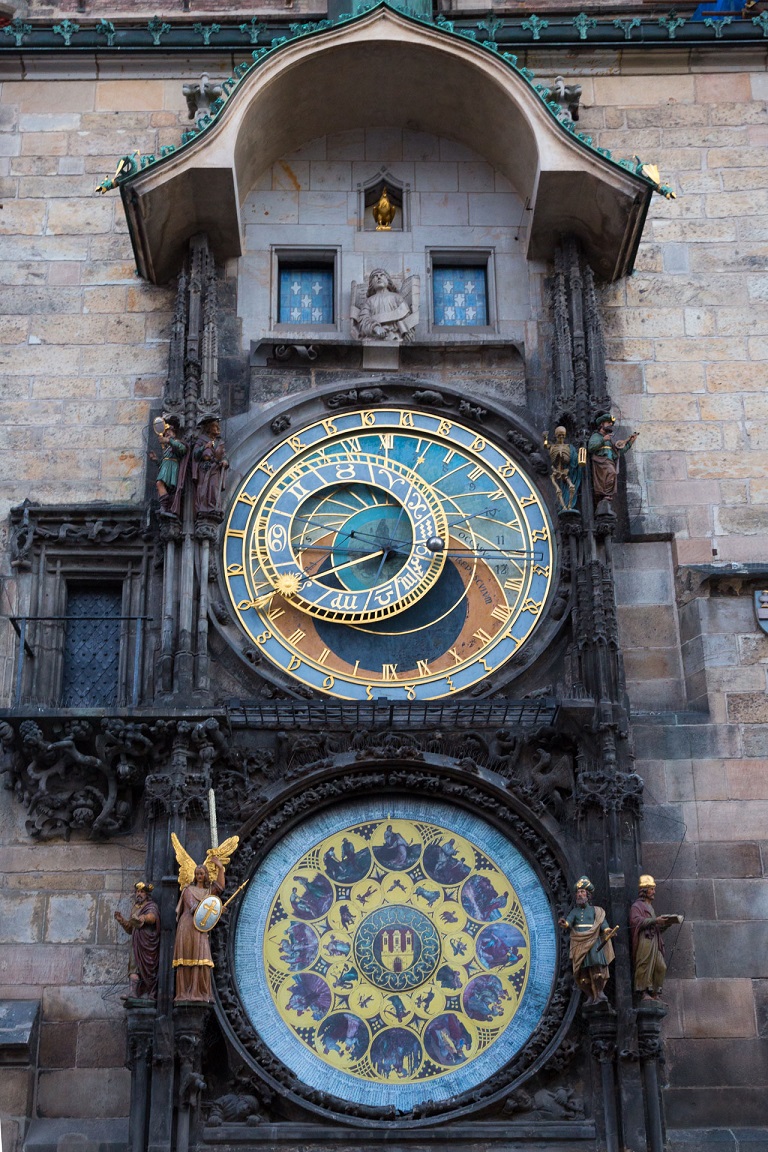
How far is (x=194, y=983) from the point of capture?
1038 centimetres

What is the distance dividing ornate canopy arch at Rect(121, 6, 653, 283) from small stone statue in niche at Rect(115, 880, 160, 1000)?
14.1 feet

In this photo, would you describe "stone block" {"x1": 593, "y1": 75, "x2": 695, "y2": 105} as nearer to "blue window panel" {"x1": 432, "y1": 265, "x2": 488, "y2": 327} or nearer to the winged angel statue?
"blue window panel" {"x1": 432, "y1": 265, "x2": 488, "y2": 327}

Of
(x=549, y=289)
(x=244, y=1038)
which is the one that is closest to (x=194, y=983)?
(x=244, y=1038)

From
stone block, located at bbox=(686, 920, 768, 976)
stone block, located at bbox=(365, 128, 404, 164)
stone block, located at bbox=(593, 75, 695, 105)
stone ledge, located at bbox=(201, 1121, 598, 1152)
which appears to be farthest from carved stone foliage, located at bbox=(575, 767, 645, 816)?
stone block, located at bbox=(593, 75, 695, 105)

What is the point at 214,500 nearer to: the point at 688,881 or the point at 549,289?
the point at 549,289

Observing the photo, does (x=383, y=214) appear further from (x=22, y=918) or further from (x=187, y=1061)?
(x=187, y=1061)

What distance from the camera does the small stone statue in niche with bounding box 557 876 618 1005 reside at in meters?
10.4

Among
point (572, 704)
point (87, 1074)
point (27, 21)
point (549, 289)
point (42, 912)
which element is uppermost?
point (27, 21)

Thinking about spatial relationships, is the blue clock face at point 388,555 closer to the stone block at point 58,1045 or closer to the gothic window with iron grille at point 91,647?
the gothic window with iron grille at point 91,647

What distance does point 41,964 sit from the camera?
11.0m

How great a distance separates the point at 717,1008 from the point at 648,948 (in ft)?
2.37

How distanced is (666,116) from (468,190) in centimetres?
150

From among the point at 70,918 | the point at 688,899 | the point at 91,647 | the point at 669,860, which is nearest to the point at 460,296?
the point at 91,647

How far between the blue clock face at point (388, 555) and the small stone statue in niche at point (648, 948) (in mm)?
1810
